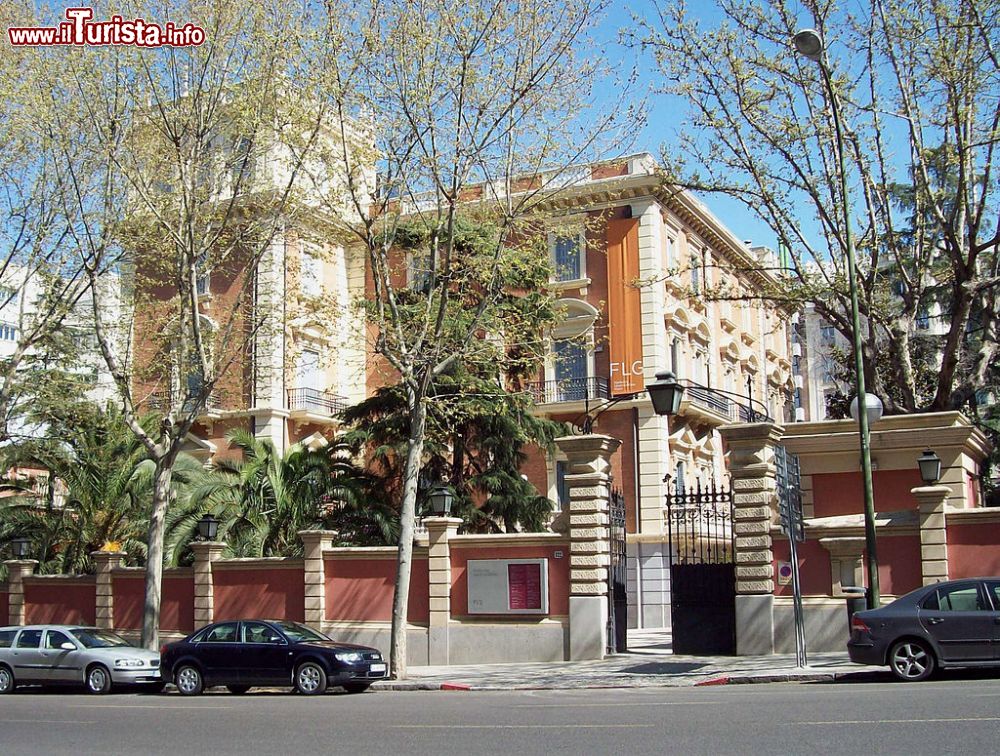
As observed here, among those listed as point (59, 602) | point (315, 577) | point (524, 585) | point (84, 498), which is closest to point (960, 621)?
point (524, 585)

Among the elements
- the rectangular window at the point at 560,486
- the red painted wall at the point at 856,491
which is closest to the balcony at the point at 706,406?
the rectangular window at the point at 560,486

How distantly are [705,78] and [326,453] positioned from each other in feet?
44.0

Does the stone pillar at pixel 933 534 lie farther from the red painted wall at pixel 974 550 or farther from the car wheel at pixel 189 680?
the car wheel at pixel 189 680

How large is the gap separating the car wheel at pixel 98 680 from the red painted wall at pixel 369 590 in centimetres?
498

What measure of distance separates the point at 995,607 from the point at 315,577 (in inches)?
536

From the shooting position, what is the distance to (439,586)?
22344mm

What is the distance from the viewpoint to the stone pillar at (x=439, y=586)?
22.2 metres

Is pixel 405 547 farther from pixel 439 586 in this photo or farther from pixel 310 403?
pixel 310 403

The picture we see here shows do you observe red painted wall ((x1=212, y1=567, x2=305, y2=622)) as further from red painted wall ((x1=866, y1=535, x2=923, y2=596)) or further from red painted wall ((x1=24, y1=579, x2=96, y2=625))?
red painted wall ((x1=866, y1=535, x2=923, y2=596))

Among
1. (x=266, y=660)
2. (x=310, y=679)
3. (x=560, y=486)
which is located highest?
(x=560, y=486)

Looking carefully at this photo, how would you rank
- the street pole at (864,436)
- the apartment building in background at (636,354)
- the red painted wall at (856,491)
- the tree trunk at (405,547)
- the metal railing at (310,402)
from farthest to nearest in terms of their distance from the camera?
the metal railing at (310,402)
the apartment building in background at (636,354)
the red painted wall at (856,491)
the tree trunk at (405,547)
the street pole at (864,436)

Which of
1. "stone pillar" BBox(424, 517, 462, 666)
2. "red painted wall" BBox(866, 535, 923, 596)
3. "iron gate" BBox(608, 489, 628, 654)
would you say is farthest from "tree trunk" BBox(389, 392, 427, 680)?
"red painted wall" BBox(866, 535, 923, 596)

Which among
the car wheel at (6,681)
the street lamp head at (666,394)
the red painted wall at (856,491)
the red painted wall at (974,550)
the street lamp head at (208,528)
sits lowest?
the car wheel at (6,681)

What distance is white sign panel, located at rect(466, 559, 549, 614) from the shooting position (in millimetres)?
21562
